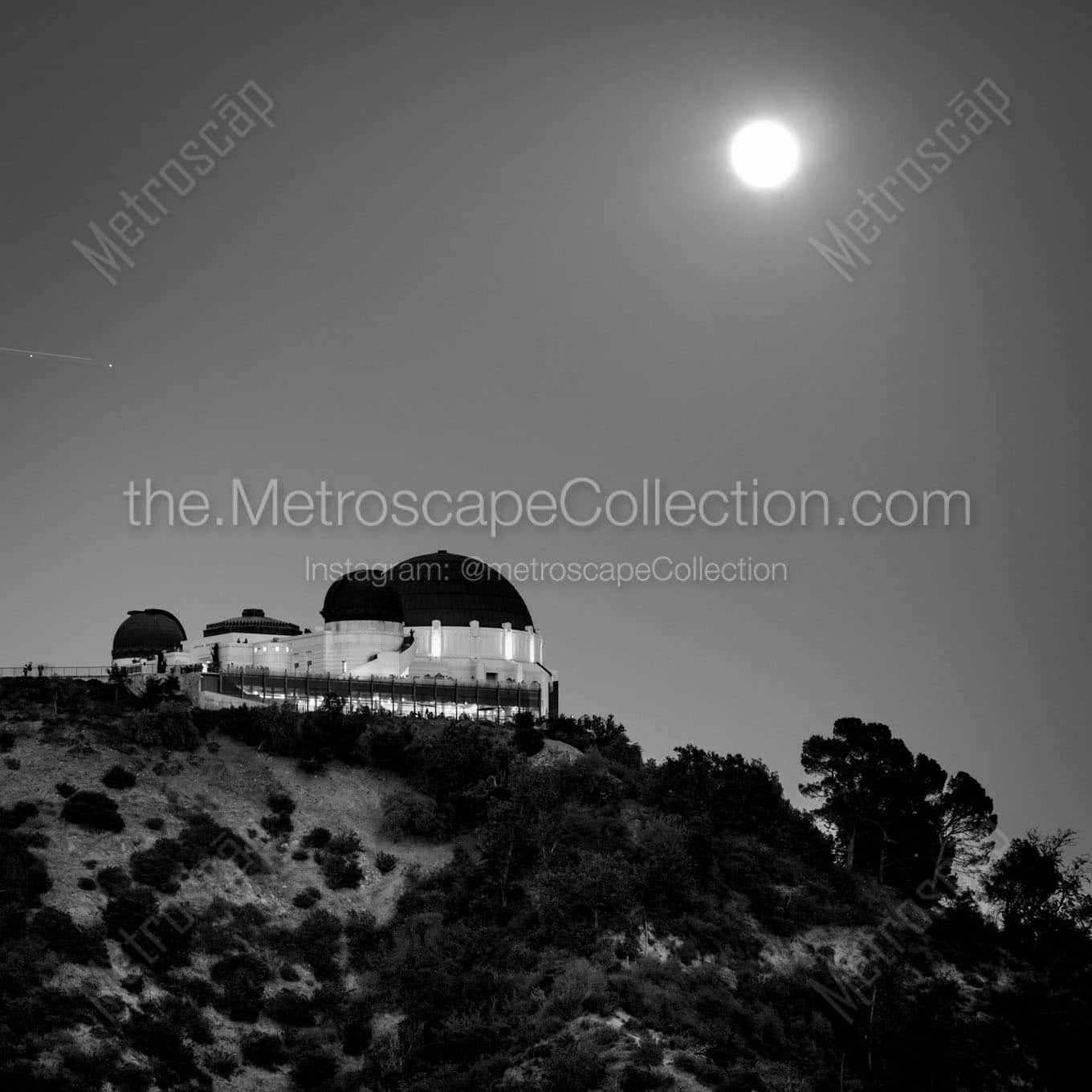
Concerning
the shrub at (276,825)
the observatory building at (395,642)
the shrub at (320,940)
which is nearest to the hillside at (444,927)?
the shrub at (320,940)

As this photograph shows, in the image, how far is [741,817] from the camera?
314 feet

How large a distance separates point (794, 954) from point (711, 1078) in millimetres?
18992

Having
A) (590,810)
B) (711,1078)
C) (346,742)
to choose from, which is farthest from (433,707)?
(711,1078)

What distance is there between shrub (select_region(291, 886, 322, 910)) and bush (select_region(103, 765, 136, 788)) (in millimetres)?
12403

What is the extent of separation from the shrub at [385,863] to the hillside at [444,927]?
0.14m

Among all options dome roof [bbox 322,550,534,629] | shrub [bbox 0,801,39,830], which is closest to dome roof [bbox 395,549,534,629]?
dome roof [bbox 322,550,534,629]

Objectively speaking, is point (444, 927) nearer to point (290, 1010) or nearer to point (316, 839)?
point (290, 1010)

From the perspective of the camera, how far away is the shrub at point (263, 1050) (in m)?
68.1

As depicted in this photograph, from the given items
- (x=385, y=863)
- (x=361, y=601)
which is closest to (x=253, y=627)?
(x=361, y=601)

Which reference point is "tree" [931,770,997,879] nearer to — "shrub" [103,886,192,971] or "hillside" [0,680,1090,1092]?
"hillside" [0,680,1090,1092]

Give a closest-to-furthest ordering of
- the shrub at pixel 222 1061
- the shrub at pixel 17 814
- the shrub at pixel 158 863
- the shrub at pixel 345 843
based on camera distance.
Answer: the shrub at pixel 222 1061
the shrub at pixel 158 863
the shrub at pixel 17 814
the shrub at pixel 345 843

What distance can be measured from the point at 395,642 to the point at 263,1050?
45719 millimetres

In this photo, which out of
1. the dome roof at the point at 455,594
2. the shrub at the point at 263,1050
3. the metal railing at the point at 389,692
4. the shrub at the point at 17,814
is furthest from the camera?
the dome roof at the point at 455,594

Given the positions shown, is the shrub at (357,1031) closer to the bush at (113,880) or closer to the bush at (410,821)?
the bush at (113,880)
